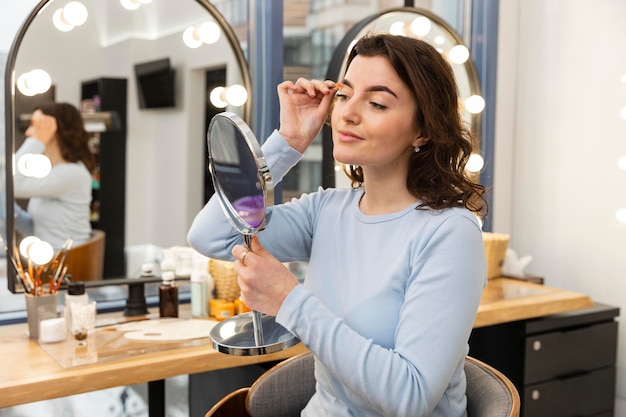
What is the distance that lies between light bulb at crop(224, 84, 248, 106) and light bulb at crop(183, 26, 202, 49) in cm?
17

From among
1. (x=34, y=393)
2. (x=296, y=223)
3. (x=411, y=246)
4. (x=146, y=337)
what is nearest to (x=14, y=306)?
(x=146, y=337)

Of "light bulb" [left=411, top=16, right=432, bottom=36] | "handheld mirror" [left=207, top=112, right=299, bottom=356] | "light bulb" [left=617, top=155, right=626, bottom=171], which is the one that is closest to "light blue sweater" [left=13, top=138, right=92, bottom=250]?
"handheld mirror" [left=207, top=112, right=299, bottom=356]

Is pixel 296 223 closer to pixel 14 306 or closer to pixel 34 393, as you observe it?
pixel 34 393

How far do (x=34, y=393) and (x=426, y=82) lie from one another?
0.96m

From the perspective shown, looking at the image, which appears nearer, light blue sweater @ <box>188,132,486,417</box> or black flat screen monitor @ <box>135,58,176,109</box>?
light blue sweater @ <box>188,132,486,417</box>

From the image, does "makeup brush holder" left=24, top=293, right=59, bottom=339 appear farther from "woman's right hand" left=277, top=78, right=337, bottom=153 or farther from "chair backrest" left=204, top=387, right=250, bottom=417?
"woman's right hand" left=277, top=78, right=337, bottom=153

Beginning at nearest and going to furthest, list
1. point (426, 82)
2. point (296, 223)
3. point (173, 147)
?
point (426, 82), point (296, 223), point (173, 147)

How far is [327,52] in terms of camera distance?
237 centimetres

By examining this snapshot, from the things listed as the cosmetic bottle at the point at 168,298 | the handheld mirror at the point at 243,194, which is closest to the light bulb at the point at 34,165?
the cosmetic bottle at the point at 168,298

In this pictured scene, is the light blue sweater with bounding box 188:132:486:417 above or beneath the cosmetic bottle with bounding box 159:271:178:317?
above

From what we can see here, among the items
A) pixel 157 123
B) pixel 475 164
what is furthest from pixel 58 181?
pixel 475 164

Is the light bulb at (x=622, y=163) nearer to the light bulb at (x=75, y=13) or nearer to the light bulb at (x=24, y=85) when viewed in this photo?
the light bulb at (x=75, y=13)

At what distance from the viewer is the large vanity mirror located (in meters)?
1.82

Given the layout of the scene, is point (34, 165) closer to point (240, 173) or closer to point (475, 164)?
point (240, 173)
